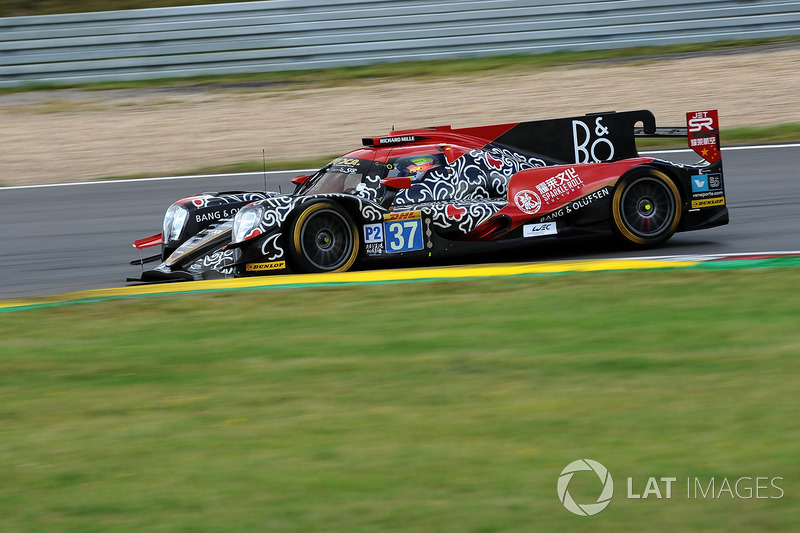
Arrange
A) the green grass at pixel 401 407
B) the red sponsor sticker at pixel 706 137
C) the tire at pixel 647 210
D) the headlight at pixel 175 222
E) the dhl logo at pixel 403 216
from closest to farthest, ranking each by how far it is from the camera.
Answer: the green grass at pixel 401 407 < the dhl logo at pixel 403 216 < the tire at pixel 647 210 < the headlight at pixel 175 222 < the red sponsor sticker at pixel 706 137

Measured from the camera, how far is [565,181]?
9.46 metres

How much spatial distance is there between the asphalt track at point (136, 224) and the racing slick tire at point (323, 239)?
147 centimetres

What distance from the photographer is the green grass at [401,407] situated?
160 inches

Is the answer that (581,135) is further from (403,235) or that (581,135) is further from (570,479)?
(570,479)

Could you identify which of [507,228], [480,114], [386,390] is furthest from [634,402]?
[480,114]

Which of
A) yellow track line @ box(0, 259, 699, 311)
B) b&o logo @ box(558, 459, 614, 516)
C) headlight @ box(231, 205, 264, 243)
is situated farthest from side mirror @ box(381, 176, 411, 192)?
b&o logo @ box(558, 459, 614, 516)

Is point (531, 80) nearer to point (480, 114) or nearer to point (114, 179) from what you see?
point (480, 114)

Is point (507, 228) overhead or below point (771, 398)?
overhead

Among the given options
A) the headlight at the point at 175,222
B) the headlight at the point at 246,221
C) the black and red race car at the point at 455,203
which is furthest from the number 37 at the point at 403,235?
the headlight at the point at 175,222

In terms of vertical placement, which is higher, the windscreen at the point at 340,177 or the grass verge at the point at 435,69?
the grass verge at the point at 435,69

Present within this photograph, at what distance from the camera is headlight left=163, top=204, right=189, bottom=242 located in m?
9.77

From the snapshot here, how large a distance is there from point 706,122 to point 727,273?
2307 millimetres
